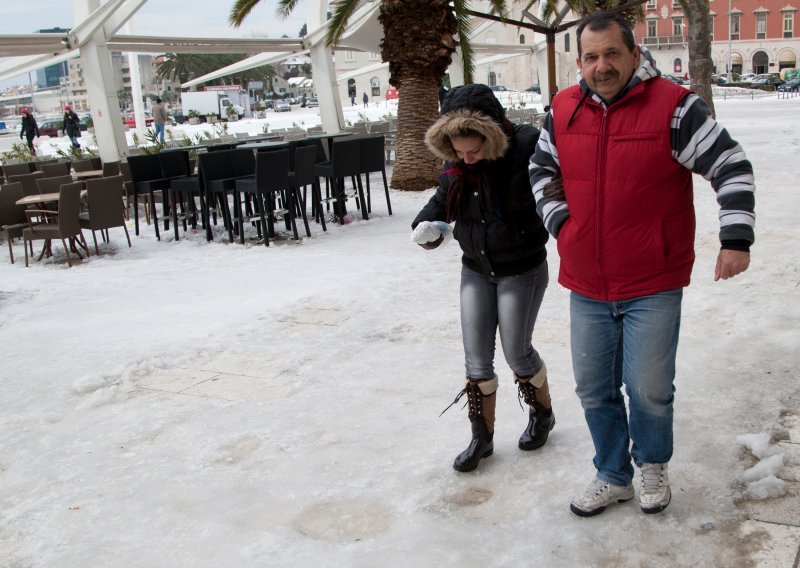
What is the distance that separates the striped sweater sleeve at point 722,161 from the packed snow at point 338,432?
3.31 feet

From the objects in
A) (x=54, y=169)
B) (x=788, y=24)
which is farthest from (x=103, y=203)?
(x=788, y=24)

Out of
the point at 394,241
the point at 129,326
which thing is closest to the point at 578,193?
the point at 129,326

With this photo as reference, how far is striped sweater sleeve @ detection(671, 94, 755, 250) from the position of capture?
2391 mm

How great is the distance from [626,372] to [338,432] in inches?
62.4

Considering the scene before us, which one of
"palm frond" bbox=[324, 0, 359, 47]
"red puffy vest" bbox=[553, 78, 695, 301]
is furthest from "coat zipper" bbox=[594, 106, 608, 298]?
"palm frond" bbox=[324, 0, 359, 47]

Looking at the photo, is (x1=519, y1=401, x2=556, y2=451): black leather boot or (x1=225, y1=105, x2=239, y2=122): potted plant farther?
(x1=225, y1=105, x2=239, y2=122): potted plant

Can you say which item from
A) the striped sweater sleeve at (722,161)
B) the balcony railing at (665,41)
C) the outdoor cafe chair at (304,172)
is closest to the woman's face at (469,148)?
the striped sweater sleeve at (722,161)

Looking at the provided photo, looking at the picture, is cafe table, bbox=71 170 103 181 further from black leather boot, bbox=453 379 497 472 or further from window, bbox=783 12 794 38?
window, bbox=783 12 794 38

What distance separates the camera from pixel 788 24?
2800 inches

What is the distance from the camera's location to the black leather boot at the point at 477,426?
3299 millimetres

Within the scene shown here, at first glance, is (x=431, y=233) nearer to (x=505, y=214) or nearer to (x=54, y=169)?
(x=505, y=214)

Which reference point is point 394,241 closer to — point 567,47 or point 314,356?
point 314,356

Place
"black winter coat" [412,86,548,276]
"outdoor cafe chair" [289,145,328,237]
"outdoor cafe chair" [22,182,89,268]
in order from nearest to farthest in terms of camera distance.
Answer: "black winter coat" [412,86,548,276] < "outdoor cafe chair" [22,182,89,268] < "outdoor cafe chair" [289,145,328,237]

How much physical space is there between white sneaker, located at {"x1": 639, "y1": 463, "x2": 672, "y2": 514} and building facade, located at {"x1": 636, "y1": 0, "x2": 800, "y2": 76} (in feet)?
240
